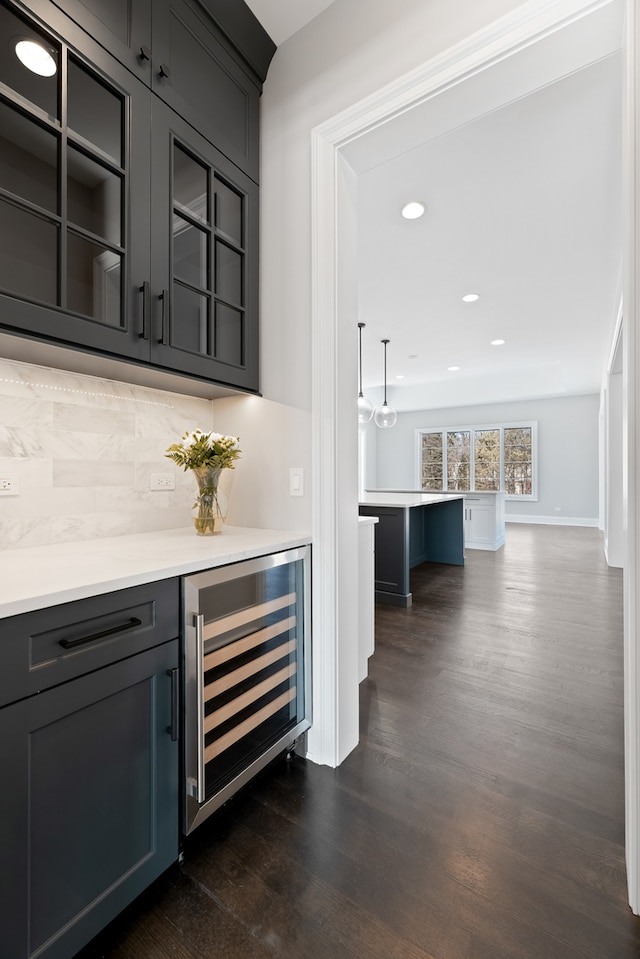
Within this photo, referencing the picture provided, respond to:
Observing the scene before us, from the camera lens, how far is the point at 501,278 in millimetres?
4348

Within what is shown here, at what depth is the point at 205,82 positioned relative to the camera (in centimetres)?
175

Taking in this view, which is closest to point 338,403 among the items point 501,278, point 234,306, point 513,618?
point 234,306

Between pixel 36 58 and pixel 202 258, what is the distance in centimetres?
68

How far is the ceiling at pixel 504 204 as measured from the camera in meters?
1.55

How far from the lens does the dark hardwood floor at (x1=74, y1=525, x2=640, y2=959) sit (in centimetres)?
112

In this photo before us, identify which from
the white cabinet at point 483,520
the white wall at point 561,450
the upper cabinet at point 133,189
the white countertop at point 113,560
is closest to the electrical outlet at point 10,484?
the white countertop at point 113,560

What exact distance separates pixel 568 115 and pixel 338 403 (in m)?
2.08

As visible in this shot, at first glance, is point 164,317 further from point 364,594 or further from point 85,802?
point 364,594

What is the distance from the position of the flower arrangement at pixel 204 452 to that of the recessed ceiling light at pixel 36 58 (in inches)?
46.1

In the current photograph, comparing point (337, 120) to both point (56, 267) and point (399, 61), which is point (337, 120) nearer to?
point (399, 61)

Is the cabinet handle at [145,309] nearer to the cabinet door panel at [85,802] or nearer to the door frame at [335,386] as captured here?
the door frame at [335,386]

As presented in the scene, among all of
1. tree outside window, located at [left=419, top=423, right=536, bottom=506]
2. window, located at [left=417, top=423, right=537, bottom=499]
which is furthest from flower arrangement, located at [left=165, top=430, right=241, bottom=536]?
tree outside window, located at [left=419, top=423, right=536, bottom=506]

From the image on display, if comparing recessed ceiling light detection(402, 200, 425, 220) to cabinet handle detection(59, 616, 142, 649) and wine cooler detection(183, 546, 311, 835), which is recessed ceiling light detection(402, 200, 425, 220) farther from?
cabinet handle detection(59, 616, 142, 649)

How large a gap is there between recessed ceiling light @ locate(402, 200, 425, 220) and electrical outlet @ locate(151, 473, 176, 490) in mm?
2560
